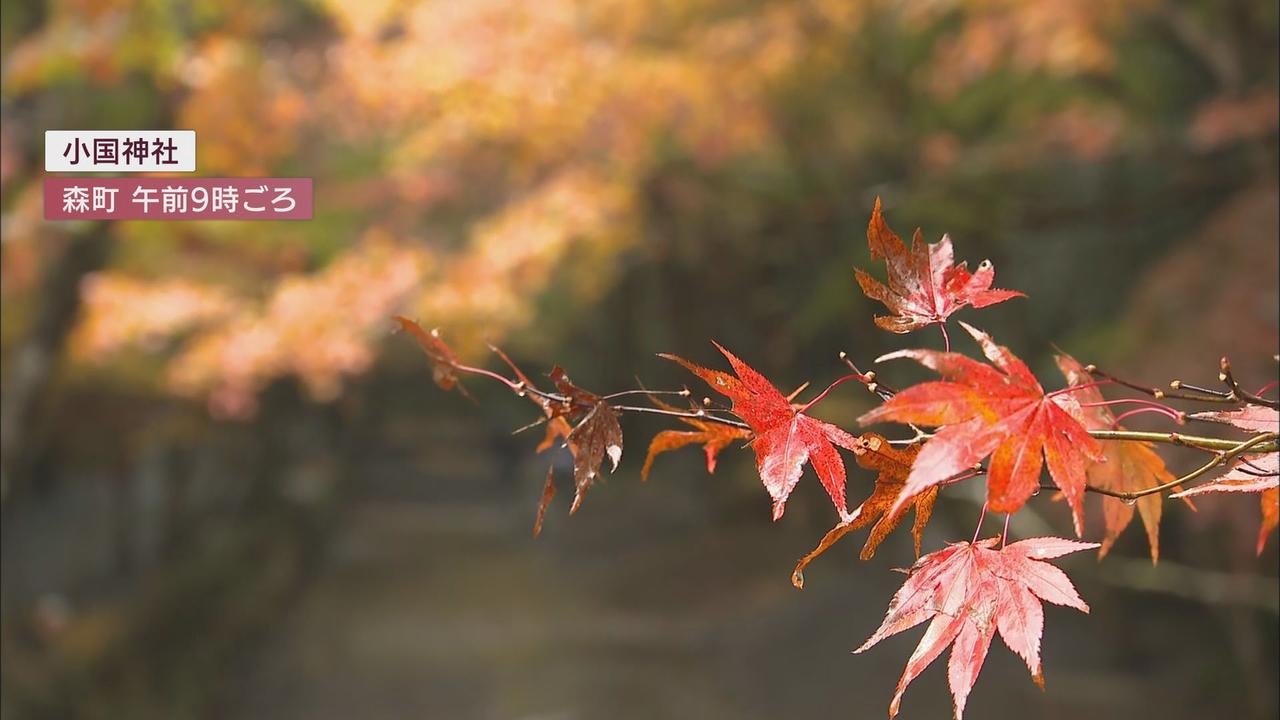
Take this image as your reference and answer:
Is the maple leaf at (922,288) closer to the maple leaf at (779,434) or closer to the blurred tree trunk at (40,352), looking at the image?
the maple leaf at (779,434)

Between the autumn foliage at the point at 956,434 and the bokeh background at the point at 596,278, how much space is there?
4.79 m

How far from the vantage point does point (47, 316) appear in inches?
239

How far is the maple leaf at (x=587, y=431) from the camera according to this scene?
1101 millimetres

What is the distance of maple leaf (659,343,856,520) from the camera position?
3.67ft

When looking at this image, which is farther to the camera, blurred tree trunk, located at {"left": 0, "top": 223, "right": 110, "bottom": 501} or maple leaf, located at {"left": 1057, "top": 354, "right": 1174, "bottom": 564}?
blurred tree trunk, located at {"left": 0, "top": 223, "right": 110, "bottom": 501}

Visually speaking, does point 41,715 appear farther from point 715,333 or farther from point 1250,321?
point 715,333

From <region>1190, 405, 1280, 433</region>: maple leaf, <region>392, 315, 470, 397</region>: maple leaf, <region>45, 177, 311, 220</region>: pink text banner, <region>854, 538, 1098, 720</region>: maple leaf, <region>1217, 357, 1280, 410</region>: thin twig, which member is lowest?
<region>45, 177, 311, 220</region>: pink text banner

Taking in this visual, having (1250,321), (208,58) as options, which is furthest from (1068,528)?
(208,58)

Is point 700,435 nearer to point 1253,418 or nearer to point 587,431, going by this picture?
point 587,431

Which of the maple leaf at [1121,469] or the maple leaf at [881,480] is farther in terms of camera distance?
the maple leaf at [1121,469]
